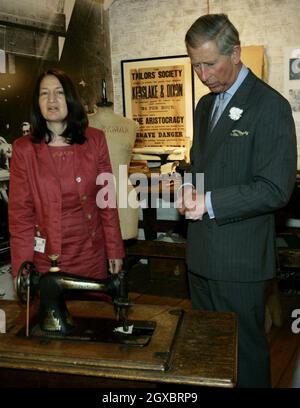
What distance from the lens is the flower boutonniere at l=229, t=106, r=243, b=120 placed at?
6.30ft

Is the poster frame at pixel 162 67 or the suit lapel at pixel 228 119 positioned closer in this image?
the suit lapel at pixel 228 119

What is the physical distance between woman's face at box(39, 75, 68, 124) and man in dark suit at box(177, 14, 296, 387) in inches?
29.9

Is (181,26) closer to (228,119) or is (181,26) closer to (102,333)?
(228,119)

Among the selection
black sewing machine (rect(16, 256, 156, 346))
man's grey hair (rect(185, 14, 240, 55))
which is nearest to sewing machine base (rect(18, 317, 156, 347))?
black sewing machine (rect(16, 256, 156, 346))

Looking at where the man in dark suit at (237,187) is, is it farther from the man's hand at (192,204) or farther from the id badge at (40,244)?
the id badge at (40,244)

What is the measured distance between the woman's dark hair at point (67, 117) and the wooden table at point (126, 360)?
3.42ft

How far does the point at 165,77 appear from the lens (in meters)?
4.86

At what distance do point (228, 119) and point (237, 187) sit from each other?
0.29 m

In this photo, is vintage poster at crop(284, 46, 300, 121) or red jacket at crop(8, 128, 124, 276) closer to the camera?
red jacket at crop(8, 128, 124, 276)

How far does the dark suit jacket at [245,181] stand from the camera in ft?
6.02

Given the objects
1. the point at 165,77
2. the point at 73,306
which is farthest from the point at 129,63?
the point at 73,306

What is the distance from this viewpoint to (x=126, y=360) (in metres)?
1.48

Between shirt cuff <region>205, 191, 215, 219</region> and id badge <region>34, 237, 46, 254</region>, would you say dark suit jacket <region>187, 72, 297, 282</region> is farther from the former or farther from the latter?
id badge <region>34, 237, 46, 254</region>

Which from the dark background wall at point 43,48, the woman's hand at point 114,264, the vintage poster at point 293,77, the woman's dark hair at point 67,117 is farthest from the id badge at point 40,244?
the vintage poster at point 293,77
